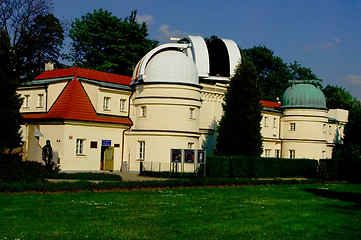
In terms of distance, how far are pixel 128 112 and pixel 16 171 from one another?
736 inches

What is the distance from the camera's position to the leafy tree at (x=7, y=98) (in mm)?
30406

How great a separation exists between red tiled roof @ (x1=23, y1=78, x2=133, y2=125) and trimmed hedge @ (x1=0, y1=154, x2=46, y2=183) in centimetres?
1200

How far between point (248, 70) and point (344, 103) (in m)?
45.9

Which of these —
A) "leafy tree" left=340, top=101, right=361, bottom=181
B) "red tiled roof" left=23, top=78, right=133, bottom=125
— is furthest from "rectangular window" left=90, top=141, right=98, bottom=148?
"leafy tree" left=340, top=101, right=361, bottom=181

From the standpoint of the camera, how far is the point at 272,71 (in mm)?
76250

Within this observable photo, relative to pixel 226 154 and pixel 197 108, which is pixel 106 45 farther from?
pixel 226 154

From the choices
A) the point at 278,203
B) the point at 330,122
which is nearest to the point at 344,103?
the point at 330,122

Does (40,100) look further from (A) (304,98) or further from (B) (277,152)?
(A) (304,98)

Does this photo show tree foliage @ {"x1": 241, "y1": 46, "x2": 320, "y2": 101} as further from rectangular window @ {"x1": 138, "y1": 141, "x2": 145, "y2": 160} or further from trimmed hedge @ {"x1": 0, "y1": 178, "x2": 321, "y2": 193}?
trimmed hedge @ {"x1": 0, "y1": 178, "x2": 321, "y2": 193}

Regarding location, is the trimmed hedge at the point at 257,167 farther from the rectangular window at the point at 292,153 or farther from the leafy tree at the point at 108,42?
the leafy tree at the point at 108,42

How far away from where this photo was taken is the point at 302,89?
170 ft

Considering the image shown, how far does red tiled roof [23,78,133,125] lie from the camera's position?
36.2 m

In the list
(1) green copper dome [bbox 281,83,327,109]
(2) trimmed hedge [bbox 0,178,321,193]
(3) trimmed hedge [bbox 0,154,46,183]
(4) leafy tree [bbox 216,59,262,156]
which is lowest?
(2) trimmed hedge [bbox 0,178,321,193]

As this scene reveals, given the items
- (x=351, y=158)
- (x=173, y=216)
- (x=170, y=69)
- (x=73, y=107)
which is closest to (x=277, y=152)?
(x=351, y=158)
